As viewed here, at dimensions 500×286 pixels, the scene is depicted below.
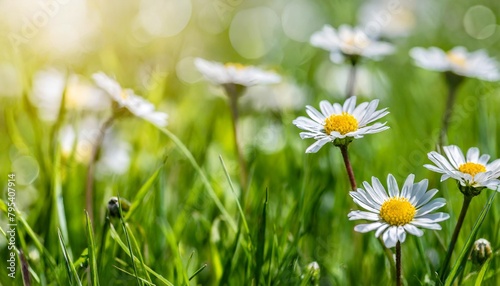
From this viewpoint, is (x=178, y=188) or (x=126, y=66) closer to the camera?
(x=178, y=188)

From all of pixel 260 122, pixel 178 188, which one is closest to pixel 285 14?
pixel 260 122

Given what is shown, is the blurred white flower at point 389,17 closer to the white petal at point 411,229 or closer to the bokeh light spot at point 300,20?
the bokeh light spot at point 300,20

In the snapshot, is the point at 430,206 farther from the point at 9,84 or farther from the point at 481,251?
the point at 9,84

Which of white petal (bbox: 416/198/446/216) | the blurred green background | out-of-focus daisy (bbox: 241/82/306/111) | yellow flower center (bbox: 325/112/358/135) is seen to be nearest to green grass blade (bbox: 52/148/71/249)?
the blurred green background

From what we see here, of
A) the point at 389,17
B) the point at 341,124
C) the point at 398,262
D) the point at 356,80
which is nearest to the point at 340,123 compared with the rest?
the point at 341,124

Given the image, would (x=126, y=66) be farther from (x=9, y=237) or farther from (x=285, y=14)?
(x=9, y=237)

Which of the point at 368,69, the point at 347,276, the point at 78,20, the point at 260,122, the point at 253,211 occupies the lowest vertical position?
the point at 347,276

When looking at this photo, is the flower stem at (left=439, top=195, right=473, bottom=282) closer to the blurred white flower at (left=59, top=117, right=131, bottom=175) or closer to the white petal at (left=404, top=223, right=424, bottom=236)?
the white petal at (left=404, top=223, right=424, bottom=236)
